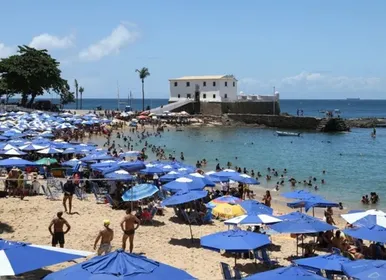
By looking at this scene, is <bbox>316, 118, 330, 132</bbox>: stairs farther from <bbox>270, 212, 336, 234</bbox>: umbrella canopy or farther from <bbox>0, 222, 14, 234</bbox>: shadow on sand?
<bbox>0, 222, 14, 234</bbox>: shadow on sand

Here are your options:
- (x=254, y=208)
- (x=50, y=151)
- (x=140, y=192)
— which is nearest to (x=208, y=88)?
(x=50, y=151)

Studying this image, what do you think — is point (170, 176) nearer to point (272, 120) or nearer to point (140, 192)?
point (140, 192)

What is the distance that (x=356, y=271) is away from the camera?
337 inches

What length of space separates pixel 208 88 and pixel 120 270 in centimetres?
7548

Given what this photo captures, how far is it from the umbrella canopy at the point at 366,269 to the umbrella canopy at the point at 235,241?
2241 millimetres

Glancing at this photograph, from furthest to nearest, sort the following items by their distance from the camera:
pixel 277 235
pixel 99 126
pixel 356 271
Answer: pixel 99 126 < pixel 277 235 < pixel 356 271

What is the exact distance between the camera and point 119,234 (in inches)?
561

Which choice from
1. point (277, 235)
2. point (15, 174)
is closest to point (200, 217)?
point (277, 235)

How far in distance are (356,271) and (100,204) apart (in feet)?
37.4

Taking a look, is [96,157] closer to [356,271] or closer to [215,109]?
[356,271]

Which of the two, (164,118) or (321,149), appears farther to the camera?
(164,118)

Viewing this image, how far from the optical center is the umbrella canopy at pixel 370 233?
1183cm

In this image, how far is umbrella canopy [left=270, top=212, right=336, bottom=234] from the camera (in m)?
12.1

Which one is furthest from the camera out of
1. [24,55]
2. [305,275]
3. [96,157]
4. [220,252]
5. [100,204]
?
[24,55]
